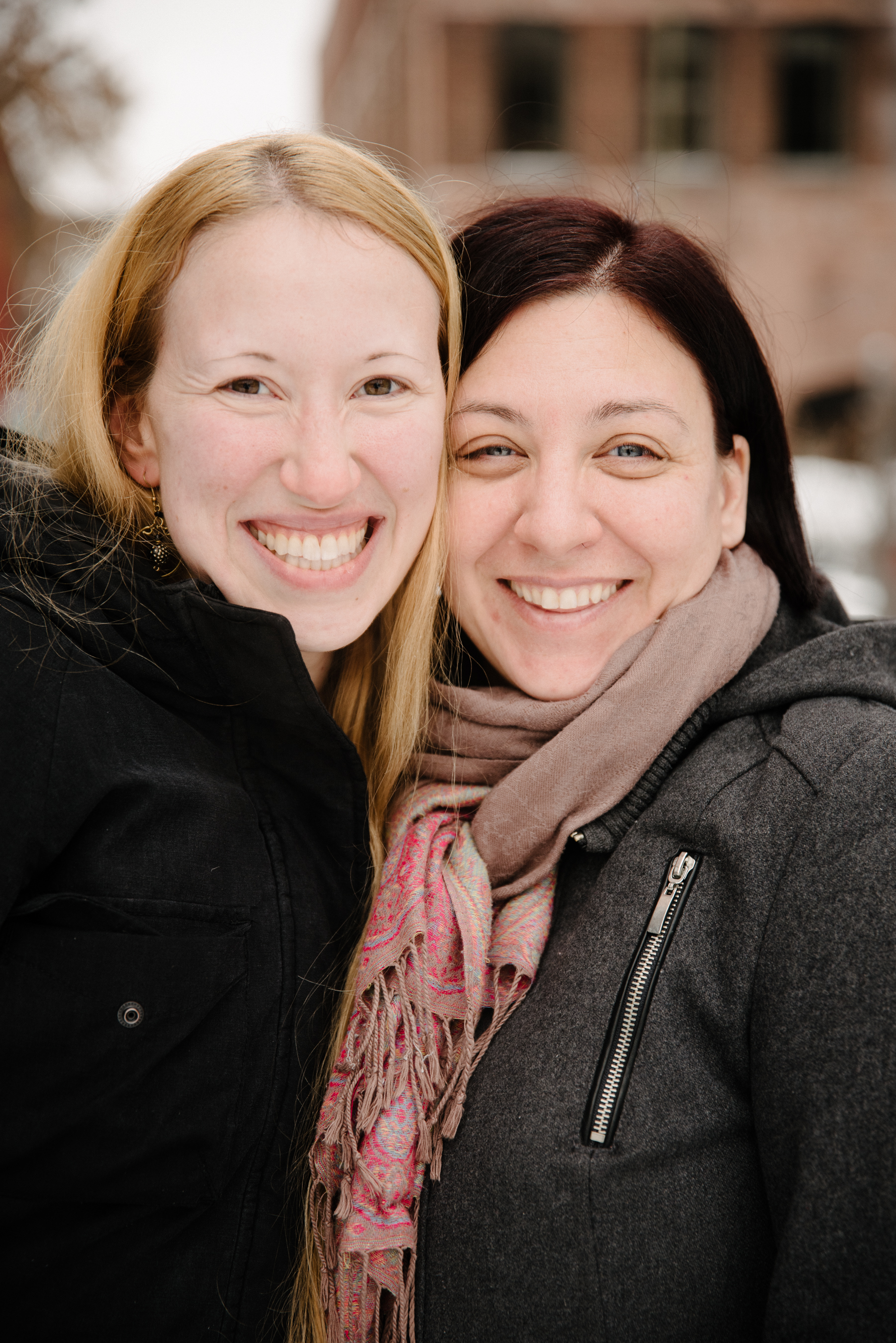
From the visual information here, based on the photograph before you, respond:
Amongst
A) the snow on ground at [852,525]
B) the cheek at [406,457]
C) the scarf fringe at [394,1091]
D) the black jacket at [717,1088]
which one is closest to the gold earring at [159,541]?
the cheek at [406,457]

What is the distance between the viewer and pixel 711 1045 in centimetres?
154

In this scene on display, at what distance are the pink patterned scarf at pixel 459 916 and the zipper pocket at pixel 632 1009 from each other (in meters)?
0.19

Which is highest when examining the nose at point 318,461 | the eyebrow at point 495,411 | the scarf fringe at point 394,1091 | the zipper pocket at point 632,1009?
the eyebrow at point 495,411

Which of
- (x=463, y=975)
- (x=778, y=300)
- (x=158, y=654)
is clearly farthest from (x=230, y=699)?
(x=778, y=300)

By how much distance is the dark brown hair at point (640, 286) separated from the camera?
1946 mm

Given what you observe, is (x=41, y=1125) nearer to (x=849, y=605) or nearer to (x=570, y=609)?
(x=570, y=609)

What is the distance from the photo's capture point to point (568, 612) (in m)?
1.99

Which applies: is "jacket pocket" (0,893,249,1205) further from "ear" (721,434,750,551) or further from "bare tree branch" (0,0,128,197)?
"bare tree branch" (0,0,128,197)

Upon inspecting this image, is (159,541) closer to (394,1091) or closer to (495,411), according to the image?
(495,411)

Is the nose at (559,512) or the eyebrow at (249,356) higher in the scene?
the eyebrow at (249,356)

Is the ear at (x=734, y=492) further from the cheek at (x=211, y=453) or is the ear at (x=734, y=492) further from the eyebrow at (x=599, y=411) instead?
the cheek at (x=211, y=453)

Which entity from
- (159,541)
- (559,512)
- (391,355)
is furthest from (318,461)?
(559,512)

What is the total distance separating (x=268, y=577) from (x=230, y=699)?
22 centimetres

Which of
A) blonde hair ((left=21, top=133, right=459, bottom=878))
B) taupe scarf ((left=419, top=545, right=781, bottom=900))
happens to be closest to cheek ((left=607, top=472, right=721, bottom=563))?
taupe scarf ((left=419, top=545, right=781, bottom=900))
